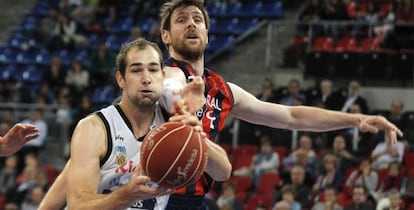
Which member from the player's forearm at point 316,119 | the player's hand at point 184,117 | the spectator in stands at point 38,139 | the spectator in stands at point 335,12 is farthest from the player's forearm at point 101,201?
the spectator in stands at point 335,12

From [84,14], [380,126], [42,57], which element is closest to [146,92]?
[380,126]

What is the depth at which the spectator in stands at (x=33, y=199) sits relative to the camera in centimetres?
1506

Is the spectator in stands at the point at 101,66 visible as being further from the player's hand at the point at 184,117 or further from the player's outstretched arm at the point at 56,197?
the player's hand at the point at 184,117

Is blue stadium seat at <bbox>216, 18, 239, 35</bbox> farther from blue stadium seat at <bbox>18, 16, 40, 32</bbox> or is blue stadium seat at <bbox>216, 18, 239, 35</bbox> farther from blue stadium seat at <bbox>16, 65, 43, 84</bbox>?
blue stadium seat at <bbox>18, 16, 40, 32</bbox>

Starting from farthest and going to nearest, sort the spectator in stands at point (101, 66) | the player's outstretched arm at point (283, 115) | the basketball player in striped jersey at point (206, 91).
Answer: the spectator in stands at point (101, 66) → the player's outstretched arm at point (283, 115) → the basketball player in striped jersey at point (206, 91)

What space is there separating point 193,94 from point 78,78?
1492 cm

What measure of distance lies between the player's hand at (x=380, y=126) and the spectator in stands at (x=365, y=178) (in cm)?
656

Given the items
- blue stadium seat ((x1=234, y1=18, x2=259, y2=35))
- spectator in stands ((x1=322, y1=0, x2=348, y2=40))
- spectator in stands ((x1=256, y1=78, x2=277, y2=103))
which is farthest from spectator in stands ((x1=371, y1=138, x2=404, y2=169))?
blue stadium seat ((x1=234, y1=18, x2=259, y2=35))

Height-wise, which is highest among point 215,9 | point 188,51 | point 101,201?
point 188,51

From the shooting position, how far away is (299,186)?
13875 millimetres

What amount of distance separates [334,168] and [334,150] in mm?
732

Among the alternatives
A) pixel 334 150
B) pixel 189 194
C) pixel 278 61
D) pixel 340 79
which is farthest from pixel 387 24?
pixel 189 194

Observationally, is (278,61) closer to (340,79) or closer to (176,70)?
(340,79)

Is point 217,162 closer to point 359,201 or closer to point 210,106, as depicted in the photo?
point 210,106
